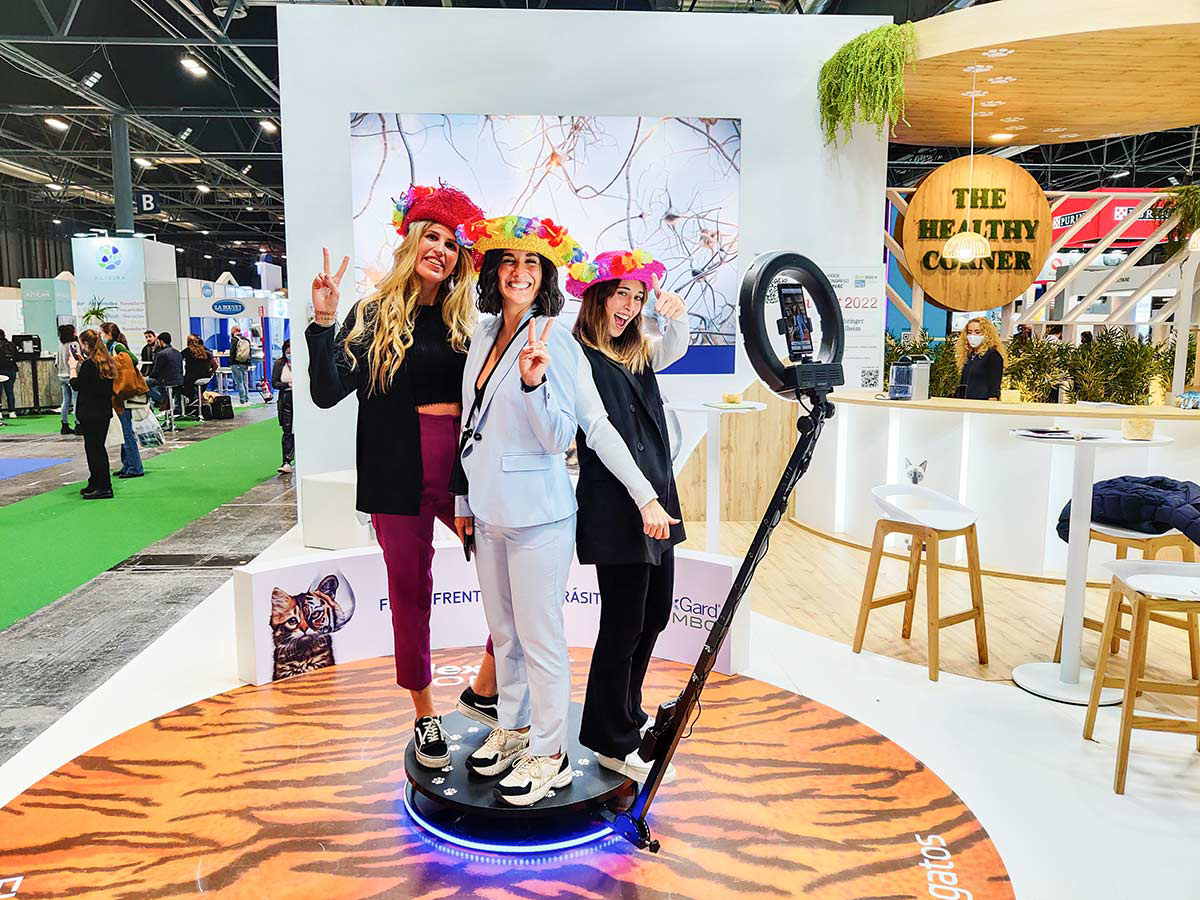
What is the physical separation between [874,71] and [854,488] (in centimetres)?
276

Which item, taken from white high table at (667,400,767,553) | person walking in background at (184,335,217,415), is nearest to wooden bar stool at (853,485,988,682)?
white high table at (667,400,767,553)

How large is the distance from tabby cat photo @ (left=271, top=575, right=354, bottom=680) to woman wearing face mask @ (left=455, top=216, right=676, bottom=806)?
1.45 metres

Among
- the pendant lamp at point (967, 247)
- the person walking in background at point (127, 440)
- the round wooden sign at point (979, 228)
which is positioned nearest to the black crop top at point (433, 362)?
the pendant lamp at point (967, 247)

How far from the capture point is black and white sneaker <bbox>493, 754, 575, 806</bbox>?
229 cm

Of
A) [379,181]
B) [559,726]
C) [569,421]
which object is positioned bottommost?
[559,726]

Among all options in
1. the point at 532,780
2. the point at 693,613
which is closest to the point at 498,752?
the point at 532,780

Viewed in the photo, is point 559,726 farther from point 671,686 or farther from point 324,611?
point 324,611

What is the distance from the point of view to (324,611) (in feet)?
11.8

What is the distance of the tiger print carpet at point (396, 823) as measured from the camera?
217 cm

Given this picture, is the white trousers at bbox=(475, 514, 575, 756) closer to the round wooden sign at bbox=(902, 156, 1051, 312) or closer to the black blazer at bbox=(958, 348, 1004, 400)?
the black blazer at bbox=(958, 348, 1004, 400)

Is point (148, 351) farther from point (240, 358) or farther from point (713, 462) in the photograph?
point (713, 462)

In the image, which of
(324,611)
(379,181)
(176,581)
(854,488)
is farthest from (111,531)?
(854,488)

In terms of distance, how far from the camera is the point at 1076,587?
3.39 meters

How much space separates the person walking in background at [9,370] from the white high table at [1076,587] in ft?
50.6
